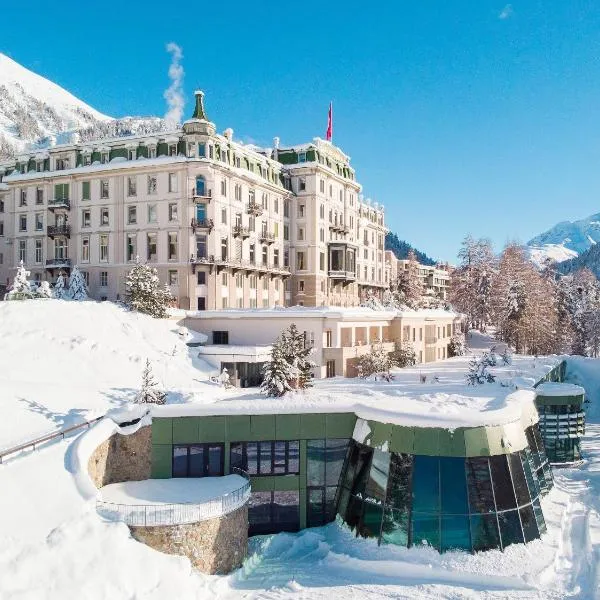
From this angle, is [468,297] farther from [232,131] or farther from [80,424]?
[80,424]

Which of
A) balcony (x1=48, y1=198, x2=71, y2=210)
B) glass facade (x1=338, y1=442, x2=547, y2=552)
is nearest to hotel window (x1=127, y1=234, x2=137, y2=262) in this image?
balcony (x1=48, y1=198, x2=71, y2=210)

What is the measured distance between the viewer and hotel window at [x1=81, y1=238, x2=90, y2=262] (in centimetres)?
→ 5597

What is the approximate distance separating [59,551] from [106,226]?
4123 cm

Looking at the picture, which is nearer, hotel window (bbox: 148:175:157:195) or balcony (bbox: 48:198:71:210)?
hotel window (bbox: 148:175:157:195)

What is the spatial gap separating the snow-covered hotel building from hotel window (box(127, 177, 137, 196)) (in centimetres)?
10

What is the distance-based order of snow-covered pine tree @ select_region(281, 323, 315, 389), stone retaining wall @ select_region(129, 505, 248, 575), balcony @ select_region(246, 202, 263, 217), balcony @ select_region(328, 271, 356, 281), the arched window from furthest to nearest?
balcony @ select_region(328, 271, 356, 281)
balcony @ select_region(246, 202, 263, 217)
the arched window
snow-covered pine tree @ select_region(281, 323, 315, 389)
stone retaining wall @ select_region(129, 505, 248, 575)

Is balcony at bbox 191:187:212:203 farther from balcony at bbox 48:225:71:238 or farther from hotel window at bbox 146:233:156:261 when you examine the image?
balcony at bbox 48:225:71:238

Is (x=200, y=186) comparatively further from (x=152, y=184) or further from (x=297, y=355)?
(x=297, y=355)

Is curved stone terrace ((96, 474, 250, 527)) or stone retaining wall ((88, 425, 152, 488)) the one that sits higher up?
stone retaining wall ((88, 425, 152, 488))

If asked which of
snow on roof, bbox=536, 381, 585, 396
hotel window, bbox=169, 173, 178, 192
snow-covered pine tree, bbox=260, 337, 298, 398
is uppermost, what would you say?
hotel window, bbox=169, 173, 178, 192

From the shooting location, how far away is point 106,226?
181 ft

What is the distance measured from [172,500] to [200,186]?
34635 mm

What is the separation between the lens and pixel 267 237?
59.2 metres

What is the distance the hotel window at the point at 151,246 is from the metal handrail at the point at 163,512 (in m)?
34.5
